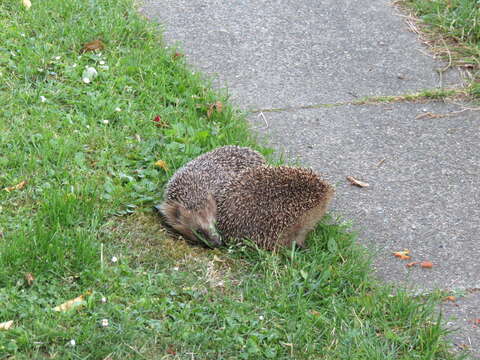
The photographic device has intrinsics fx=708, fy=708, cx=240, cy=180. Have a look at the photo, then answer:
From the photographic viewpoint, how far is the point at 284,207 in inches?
171

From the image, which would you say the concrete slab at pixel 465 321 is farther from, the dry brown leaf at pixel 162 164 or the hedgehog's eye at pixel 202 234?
the dry brown leaf at pixel 162 164

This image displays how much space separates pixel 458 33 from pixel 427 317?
12.3 ft

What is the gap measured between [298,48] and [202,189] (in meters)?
2.58

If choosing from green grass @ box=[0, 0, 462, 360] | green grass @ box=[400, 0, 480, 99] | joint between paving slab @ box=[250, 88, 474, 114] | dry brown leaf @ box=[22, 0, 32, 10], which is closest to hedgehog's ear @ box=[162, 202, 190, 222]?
green grass @ box=[0, 0, 462, 360]

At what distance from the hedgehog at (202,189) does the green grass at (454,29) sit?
2.63m

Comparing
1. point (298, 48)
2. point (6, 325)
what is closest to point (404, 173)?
point (298, 48)

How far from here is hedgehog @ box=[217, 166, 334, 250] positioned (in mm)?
4273

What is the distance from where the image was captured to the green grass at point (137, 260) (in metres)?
3.52

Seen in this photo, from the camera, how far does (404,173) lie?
5.09 meters

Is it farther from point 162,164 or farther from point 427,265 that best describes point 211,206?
point 427,265

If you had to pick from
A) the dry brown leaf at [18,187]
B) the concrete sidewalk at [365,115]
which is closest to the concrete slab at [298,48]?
the concrete sidewalk at [365,115]

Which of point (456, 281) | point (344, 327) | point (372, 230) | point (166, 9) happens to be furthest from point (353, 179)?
point (166, 9)

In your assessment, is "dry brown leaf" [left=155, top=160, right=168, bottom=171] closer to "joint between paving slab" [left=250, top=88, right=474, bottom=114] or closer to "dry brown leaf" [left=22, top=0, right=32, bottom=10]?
Answer: "joint between paving slab" [left=250, top=88, right=474, bottom=114]

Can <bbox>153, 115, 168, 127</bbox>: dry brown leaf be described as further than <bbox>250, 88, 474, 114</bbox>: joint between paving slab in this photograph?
No
